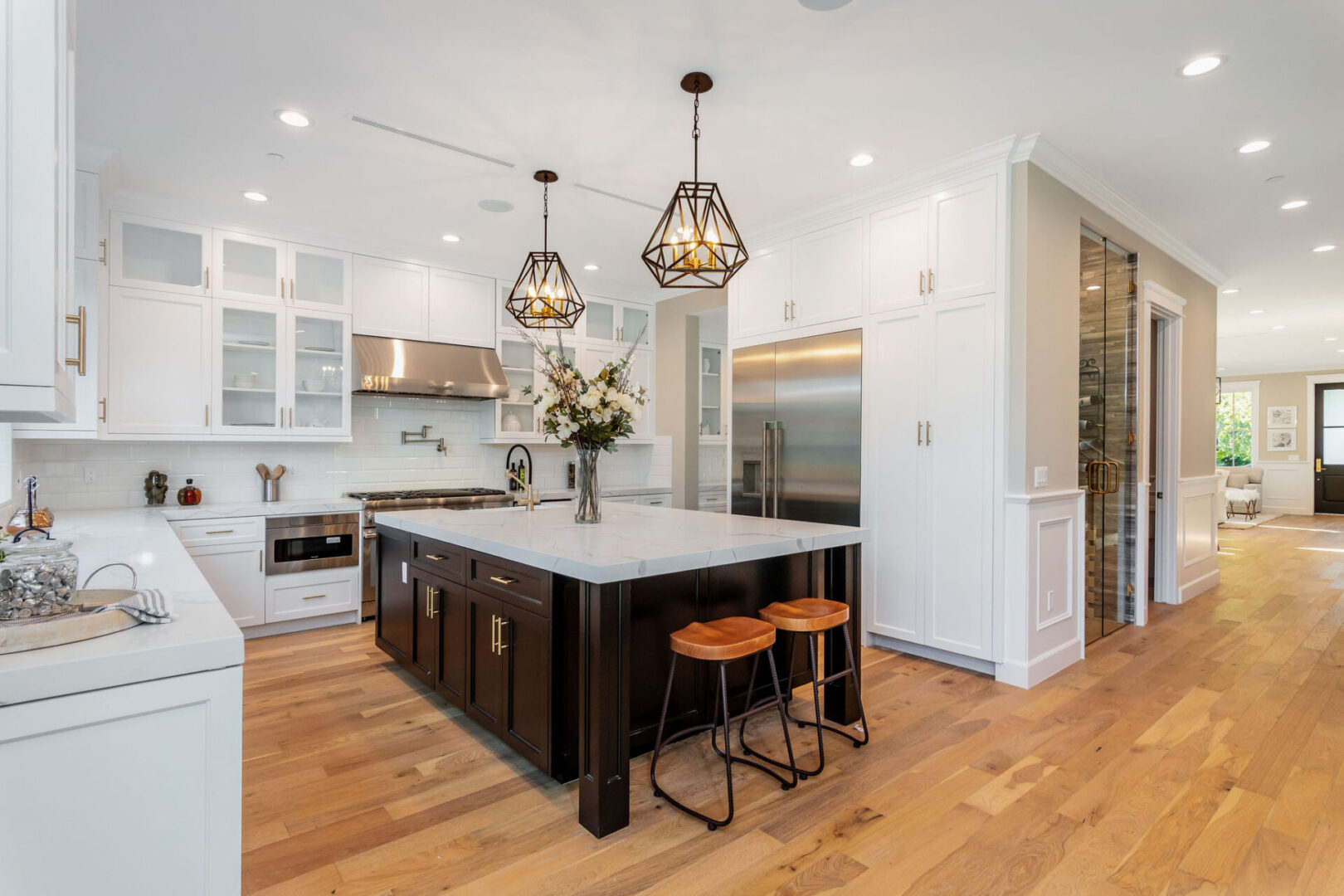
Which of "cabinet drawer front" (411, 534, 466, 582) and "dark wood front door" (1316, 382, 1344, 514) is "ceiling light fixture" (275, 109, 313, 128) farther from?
"dark wood front door" (1316, 382, 1344, 514)

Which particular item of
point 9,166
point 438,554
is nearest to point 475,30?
point 9,166

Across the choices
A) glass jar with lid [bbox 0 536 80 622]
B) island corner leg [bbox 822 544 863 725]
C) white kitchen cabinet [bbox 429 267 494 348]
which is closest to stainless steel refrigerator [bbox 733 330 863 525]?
island corner leg [bbox 822 544 863 725]

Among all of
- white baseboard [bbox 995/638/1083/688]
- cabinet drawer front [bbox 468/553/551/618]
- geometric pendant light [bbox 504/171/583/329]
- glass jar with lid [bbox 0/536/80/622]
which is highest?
geometric pendant light [bbox 504/171/583/329]

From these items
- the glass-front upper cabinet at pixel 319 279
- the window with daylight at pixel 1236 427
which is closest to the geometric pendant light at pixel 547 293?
the glass-front upper cabinet at pixel 319 279

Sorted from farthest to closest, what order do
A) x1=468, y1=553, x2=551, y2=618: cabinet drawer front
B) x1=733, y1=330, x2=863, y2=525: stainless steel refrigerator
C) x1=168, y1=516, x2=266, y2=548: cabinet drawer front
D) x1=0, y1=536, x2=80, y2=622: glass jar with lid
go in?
x1=733, y1=330, x2=863, y2=525: stainless steel refrigerator, x1=168, y1=516, x2=266, y2=548: cabinet drawer front, x1=468, y1=553, x2=551, y2=618: cabinet drawer front, x1=0, y1=536, x2=80, y2=622: glass jar with lid

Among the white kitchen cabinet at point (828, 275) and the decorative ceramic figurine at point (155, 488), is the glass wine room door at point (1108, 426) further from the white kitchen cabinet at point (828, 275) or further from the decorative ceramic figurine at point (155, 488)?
the decorative ceramic figurine at point (155, 488)

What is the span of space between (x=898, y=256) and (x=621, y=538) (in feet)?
8.10

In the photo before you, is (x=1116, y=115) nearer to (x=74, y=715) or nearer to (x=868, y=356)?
(x=868, y=356)

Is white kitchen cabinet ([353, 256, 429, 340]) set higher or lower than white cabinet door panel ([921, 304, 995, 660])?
higher

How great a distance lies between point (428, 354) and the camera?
16.7ft

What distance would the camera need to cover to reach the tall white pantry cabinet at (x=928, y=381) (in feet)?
11.6

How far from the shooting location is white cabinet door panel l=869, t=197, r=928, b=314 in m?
3.82

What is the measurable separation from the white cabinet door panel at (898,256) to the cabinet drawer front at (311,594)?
3887 millimetres

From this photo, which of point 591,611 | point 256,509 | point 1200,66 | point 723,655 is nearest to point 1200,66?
point 1200,66
